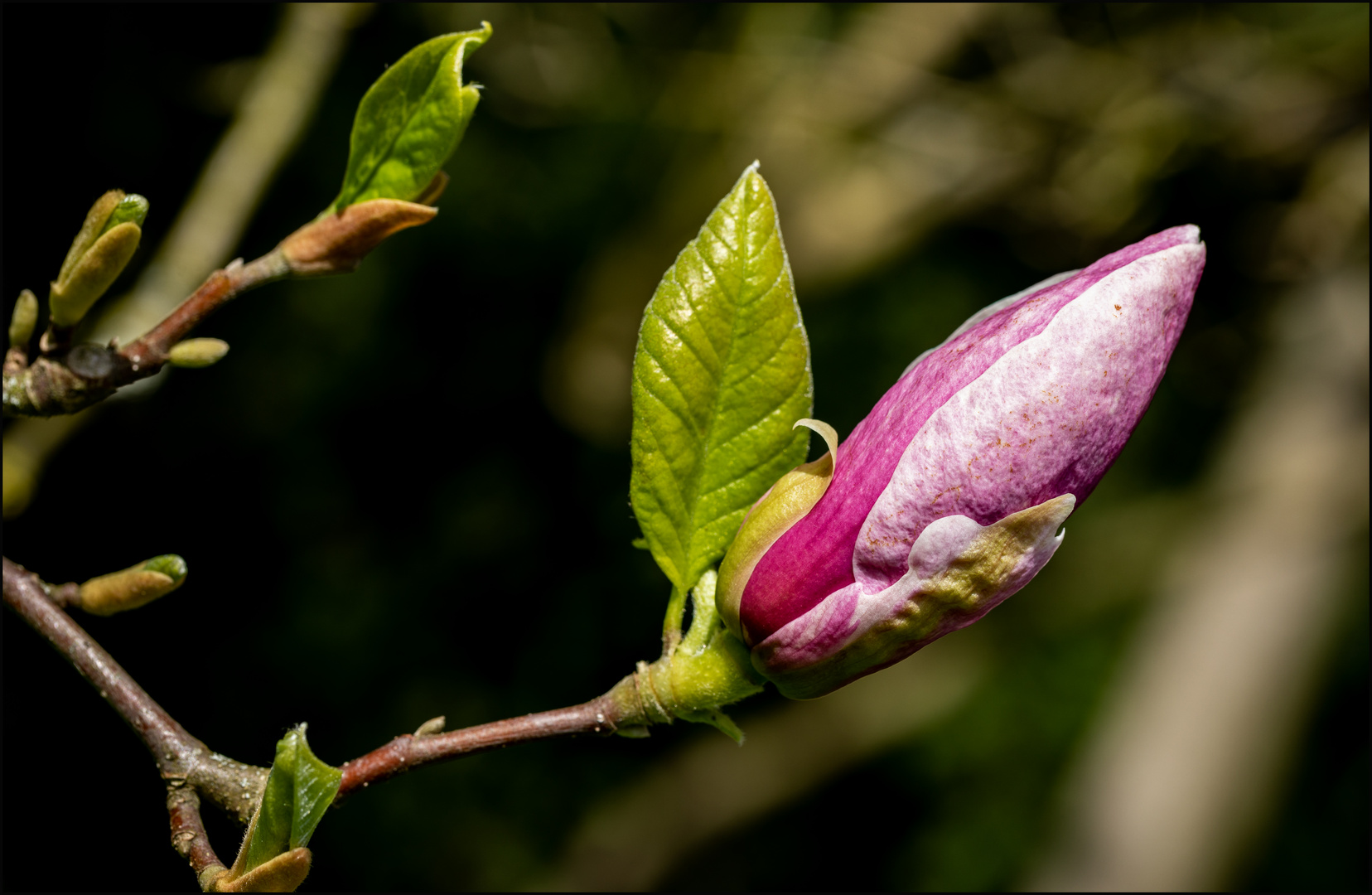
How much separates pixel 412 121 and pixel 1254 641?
2518 millimetres

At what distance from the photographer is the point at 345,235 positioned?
65cm

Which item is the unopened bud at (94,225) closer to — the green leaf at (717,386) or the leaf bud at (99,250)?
the leaf bud at (99,250)

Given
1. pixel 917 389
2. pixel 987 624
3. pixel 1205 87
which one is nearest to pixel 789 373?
pixel 917 389

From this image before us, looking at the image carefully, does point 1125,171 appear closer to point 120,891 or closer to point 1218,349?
point 1218,349

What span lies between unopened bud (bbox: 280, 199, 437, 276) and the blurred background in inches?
31.2

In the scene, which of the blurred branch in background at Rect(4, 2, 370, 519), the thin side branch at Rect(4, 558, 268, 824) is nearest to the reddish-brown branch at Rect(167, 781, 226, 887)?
the thin side branch at Rect(4, 558, 268, 824)

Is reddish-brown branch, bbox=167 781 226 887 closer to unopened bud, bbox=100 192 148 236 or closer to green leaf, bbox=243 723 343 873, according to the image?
green leaf, bbox=243 723 343 873

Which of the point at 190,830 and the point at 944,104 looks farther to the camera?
the point at 944,104

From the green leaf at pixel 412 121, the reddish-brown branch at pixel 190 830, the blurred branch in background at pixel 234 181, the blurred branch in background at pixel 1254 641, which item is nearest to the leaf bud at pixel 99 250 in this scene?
the green leaf at pixel 412 121

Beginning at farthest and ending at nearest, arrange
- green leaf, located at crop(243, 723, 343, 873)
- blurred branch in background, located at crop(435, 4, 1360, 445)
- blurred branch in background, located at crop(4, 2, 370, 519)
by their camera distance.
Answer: blurred branch in background, located at crop(435, 4, 1360, 445) → blurred branch in background, located at crop(4, 2, 370, 519) → green leaf, located at crop(243, 723, 343, 873)

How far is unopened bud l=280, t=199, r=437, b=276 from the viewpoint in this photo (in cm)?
64

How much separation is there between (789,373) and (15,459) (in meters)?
0.92

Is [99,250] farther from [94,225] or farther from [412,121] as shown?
[412,121]

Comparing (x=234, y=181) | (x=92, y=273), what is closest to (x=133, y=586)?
(x=92, y=273)
